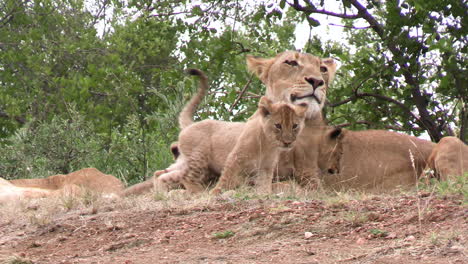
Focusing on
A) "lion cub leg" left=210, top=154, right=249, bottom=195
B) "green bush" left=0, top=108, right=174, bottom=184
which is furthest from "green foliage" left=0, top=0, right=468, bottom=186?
"lion cub leg" left=210, top=154, right=249, bottom=195

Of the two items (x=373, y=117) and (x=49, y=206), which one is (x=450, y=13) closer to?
(x=373, y=117)

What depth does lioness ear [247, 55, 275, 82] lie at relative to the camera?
772 cm

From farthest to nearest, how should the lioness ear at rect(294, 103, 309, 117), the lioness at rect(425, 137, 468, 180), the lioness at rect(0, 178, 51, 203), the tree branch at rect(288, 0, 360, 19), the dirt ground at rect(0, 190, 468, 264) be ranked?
the tree branch at rect(288, 0, 360, 19), the lioness at rect(0, 178, 51, 203), the lioness at rect(425, 137, 468, 180), the lioness ear at rect(294, 103, 309, 117), the dirt ground at rect(0, 190, 468, 264)

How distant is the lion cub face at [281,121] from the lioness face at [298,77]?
1.18 feet

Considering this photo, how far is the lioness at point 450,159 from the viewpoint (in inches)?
280

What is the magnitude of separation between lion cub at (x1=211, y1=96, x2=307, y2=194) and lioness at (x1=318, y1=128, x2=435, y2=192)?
2.49 feet

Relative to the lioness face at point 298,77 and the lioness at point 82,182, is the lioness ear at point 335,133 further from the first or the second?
the lioness at point 82,182

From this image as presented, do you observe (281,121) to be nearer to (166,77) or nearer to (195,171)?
(195,171)

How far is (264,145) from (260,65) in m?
1.19

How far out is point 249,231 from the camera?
15.6 ft

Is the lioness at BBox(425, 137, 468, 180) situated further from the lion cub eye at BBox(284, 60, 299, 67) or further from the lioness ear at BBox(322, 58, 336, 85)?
the lion cub eye at BBox(284, 60, 299, 67)

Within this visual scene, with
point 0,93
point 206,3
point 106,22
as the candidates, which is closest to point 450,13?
point 206,3

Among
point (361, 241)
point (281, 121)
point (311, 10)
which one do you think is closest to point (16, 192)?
point (281, 121)

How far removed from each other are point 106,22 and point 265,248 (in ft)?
46.5
